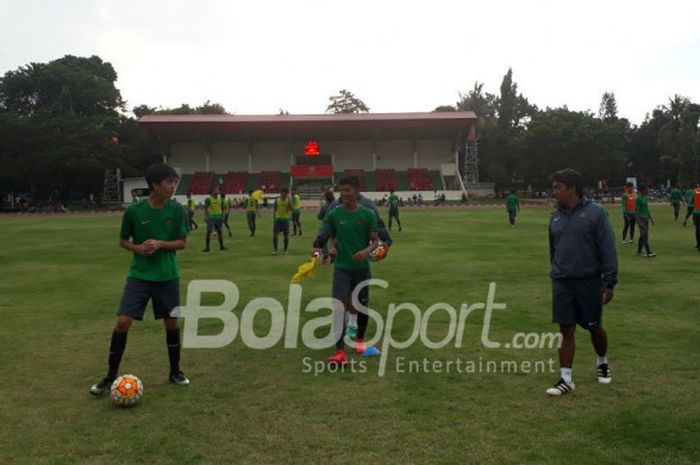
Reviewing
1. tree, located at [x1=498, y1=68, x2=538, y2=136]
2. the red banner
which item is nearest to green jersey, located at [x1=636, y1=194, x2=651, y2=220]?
the red banner

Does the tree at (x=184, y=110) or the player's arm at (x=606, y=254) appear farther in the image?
the tree at (x=184, y=110)

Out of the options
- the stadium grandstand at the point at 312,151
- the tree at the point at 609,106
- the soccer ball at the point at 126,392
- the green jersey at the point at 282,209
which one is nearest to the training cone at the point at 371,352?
the soccer ball at the point at 126,392

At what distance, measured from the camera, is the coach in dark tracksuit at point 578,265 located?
558 centimetres

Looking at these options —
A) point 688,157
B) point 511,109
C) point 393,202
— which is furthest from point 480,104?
point 393,202

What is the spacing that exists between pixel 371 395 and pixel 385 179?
59.6m

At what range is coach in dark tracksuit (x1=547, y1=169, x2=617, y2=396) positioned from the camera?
5.58m

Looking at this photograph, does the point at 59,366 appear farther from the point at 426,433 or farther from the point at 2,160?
the point at 2,160

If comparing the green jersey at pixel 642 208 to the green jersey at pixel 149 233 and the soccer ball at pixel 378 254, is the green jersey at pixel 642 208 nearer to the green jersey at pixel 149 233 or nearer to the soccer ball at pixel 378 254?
the soccer ball at pixel 378 254

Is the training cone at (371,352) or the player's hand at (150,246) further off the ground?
the player's hand at (150,246)

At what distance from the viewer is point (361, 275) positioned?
6.93 meters

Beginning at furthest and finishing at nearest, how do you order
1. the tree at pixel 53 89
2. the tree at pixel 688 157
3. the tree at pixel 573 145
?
1. the tree at pixel 53 89
2. the tree at pixel 573 145
3. the tree at pixel 688 157

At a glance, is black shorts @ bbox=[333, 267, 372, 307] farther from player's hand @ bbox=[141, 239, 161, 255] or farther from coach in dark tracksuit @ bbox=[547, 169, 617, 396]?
coach in dark tracksuit @ bbox=[547, 169, 617, 396]

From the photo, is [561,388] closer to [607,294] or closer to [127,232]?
[607,294]

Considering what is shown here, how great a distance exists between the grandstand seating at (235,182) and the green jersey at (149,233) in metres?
57.1
